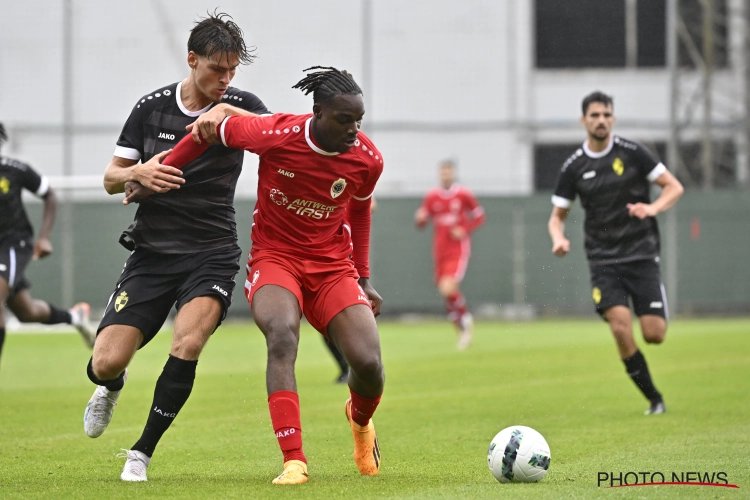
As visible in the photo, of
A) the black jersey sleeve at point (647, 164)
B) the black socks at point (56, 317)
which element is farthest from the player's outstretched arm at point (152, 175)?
the black socks at point (56, 317)

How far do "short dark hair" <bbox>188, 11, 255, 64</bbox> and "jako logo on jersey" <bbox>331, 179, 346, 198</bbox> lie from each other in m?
0.84

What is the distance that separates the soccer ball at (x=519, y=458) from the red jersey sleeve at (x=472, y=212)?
1297 centimetres

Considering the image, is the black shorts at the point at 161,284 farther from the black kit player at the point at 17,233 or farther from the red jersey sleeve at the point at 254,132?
the black kit player at the point at 17,233

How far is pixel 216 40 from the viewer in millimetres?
6156

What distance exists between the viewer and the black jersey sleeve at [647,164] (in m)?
9.52

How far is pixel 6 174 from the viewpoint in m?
10.8

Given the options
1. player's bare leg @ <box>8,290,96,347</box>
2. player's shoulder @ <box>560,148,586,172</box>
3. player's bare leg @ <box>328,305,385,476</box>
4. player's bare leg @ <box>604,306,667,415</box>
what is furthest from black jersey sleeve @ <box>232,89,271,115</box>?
player's bare leg @ <box>8,290,96,347</box>

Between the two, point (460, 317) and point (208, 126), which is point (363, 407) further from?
point (460, 317)

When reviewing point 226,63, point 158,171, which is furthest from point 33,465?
point 226,63

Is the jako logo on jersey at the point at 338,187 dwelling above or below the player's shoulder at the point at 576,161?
above

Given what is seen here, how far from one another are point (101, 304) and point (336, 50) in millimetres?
7591

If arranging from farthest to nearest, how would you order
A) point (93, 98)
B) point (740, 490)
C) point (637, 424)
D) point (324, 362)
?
point (93, 98) < point (324, 362) < point (637, 424) < point (740, 490)

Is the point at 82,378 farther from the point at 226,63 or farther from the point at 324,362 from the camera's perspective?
the point at 226,63

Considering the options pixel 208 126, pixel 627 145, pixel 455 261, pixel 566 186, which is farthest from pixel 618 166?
pixel 455 261
